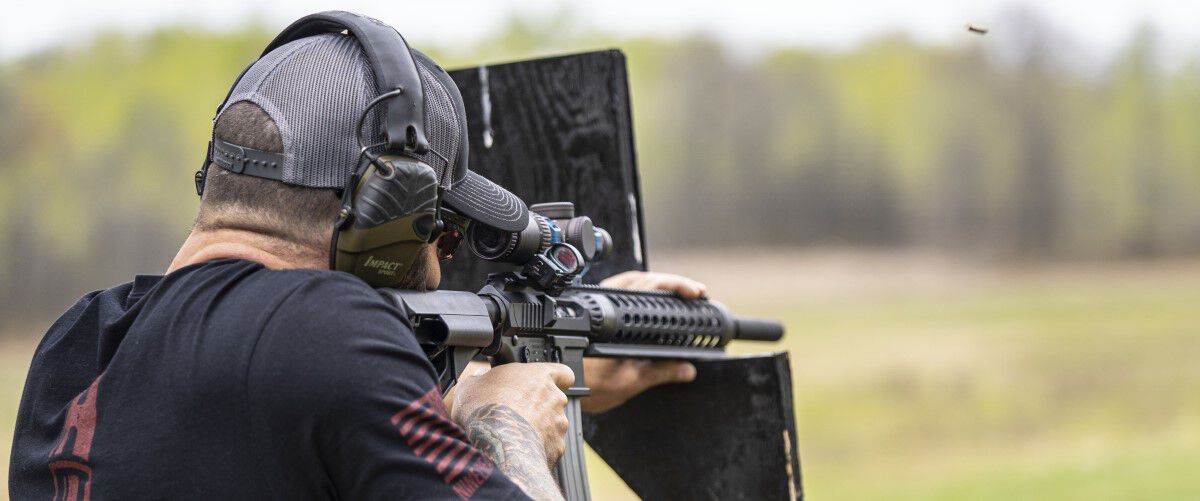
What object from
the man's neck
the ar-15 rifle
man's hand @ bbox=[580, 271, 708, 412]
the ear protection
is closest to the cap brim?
the ar-15 rifle

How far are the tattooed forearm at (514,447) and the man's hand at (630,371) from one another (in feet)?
3.40

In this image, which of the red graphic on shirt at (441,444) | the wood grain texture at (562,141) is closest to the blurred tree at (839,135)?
the wood grain texture at (562,141)

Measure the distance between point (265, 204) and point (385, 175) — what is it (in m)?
0.17

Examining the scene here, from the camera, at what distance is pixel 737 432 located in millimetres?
2771

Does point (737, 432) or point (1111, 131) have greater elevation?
point (1111, 131)

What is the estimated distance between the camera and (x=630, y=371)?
109 inches

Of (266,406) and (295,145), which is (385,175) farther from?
(266,406)

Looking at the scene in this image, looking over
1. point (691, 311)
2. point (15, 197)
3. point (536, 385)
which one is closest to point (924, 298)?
point (15, 197)

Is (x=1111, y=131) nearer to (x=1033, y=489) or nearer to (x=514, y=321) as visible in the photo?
(x=1033, y=489)

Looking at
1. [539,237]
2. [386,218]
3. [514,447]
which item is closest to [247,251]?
[386,218]

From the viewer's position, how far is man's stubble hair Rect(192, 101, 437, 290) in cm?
154

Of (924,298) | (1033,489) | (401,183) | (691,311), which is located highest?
(401,183)

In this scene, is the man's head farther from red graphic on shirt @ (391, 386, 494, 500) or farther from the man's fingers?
the man's fingers

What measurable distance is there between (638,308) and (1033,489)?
333 inches
